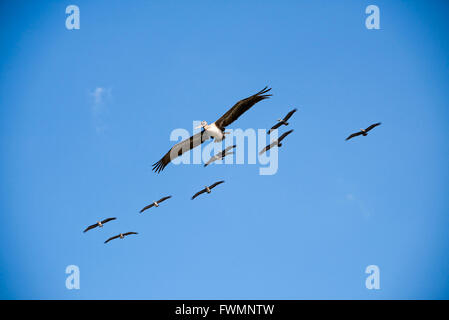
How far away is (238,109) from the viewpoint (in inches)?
955

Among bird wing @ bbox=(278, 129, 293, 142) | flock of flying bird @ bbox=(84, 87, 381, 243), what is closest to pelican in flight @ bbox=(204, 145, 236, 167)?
flock of flying bird @ bbox=(84, 87, 381, 243)

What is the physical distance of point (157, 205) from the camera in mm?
26453

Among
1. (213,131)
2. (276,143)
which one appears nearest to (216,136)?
(213,131)

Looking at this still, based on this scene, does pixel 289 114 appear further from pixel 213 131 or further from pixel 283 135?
pixel 213 131

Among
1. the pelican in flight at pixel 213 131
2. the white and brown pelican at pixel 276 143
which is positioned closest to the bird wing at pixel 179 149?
the pelican in flight at pixel 213 131

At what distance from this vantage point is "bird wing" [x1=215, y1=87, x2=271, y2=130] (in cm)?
2345

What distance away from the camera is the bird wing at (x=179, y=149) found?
26.9m

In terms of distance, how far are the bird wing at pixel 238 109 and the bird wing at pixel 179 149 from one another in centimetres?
189

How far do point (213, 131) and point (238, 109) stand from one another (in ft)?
6.82
